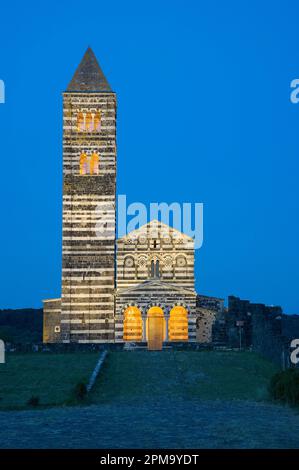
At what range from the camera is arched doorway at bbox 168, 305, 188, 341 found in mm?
46406

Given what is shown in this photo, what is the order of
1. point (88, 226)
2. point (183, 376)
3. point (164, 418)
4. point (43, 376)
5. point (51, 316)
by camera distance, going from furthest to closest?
point (51, 316) → point (88, 226) → point (43, 376) → point (183, 376) → point (164, 418)

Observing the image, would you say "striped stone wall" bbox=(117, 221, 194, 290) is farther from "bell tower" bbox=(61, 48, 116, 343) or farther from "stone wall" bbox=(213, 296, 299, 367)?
"stone wall" bbox=(213, 296, 299, 367)

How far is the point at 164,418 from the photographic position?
1275 centimetres

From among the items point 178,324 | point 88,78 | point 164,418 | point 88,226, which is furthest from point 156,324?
point 164,418

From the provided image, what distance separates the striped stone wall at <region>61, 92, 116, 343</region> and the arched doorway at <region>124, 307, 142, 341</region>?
856mm

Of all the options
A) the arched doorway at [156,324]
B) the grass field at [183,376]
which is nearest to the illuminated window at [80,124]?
the arched doorway at [156,324]

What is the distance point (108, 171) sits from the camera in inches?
1884

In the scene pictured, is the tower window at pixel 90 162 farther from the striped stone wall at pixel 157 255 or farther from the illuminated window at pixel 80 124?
the striped stone wall at pixel 157 255

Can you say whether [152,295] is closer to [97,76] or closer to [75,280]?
[75,280]

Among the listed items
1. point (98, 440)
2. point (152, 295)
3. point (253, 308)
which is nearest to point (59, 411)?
point (98, 440)

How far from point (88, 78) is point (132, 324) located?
15.6 meters

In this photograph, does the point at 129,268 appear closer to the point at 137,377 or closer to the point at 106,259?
the point at 106,259
